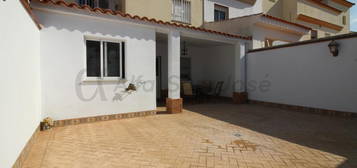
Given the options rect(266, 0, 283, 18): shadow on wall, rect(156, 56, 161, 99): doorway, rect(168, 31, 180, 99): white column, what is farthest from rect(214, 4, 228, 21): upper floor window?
rect(168, 31, 180, 99): white column

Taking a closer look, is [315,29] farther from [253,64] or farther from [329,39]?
[329,39]

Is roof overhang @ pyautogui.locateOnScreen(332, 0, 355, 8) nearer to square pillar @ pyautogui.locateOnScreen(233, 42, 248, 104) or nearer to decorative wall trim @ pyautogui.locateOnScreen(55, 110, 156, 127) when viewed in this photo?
square pillar @ pyautogui.locateOnScreen(233, 42, 248, 104)

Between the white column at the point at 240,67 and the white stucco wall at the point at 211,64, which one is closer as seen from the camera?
the white column at the point at 240,67

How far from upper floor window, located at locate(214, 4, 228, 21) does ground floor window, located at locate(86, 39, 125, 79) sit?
381 inches

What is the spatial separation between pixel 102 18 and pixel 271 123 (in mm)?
6132

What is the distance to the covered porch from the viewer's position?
10.0 meters

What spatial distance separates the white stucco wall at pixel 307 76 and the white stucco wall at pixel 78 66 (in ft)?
19.3

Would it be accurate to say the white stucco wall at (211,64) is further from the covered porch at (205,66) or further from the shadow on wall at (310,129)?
the shadow on wall at (310,129)

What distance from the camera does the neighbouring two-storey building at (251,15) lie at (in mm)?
10750

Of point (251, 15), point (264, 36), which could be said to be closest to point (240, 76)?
point (264, 36)

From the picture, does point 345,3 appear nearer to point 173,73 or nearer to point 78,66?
point 173,73

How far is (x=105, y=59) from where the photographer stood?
20.3 feet

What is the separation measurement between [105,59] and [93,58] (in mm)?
351

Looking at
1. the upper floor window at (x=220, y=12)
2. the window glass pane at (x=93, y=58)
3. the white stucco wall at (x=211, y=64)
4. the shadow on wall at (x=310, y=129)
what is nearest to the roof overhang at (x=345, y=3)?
the upper floor window at (x=220, y=12)
